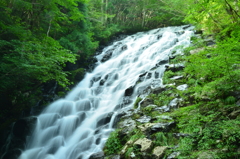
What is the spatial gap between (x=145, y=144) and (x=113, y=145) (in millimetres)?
1623

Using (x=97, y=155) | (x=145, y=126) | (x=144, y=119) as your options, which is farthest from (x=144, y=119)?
(x=97, y=155)

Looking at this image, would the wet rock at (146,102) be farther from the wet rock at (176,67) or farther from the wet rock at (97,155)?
the wet rock at (176,67)

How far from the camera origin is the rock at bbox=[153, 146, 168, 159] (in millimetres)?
4227

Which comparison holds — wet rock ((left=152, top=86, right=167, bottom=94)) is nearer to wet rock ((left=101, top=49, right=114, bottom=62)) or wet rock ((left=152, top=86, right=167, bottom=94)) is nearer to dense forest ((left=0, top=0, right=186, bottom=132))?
dense forest ((left=0, top=0, right=186, bottom=132))

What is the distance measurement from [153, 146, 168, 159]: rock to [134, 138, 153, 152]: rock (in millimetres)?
206

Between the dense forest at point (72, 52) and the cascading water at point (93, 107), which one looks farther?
the cascading water at point (93, 107)

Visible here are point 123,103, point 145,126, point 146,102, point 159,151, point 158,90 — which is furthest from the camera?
point 123,103

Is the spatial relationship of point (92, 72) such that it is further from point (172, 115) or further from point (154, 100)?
point (172, 115)

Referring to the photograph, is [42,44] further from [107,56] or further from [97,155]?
[107,56]

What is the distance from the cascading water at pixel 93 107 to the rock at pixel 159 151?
2905mm

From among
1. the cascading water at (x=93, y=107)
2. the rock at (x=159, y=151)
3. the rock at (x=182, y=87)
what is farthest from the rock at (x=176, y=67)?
the rock at (x=159, y=151)

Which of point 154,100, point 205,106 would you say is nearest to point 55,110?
point 154,100

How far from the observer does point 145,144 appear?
15.9 feet

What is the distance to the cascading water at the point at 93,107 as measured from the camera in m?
7.60
